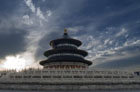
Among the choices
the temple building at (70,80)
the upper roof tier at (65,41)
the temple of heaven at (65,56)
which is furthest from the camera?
the upper roof tier at (65,41)

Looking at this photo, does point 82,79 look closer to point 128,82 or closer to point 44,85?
point 44,85

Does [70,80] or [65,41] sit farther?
[65,41]

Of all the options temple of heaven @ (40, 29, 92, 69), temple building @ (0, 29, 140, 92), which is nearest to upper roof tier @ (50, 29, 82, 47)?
temple of heaven @ (40, 29, 92, 69)

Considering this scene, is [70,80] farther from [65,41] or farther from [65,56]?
[65,41]

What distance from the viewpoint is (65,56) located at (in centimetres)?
4828

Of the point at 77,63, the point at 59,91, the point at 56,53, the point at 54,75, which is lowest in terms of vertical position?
the point at 59,91

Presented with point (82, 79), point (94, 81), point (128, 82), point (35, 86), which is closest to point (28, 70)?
point (35, 86)

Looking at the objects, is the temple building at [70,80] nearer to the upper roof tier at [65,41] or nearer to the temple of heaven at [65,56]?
the temple of heaven at [65,56]

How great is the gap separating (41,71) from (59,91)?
855cm

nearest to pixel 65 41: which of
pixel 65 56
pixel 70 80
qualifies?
pixel 65 56

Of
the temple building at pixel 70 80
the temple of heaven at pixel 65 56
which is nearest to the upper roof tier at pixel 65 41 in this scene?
the temple of heaven at pixel 65 56

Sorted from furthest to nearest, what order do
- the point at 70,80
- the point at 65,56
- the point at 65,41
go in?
1. the point at 65,41
2. the point at 65,56
3. the point at 70,80

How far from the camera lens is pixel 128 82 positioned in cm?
3384

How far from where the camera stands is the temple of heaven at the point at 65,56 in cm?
4712
